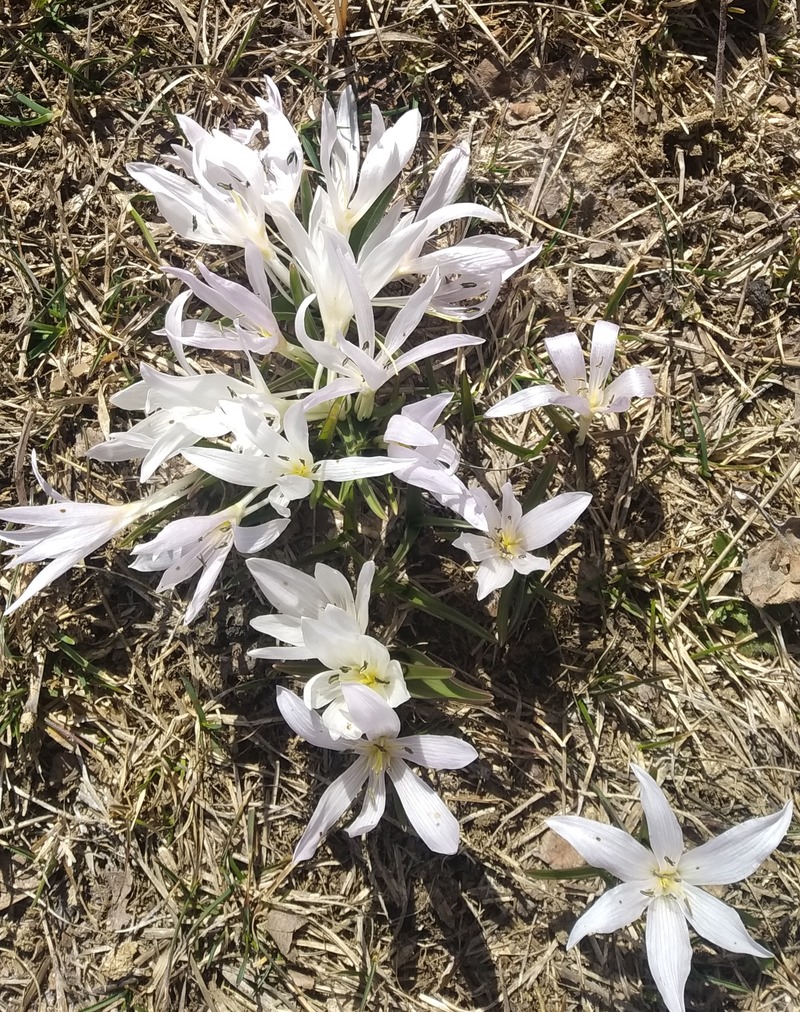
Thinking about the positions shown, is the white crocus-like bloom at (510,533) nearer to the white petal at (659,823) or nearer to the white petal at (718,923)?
the white petal at (659,823)

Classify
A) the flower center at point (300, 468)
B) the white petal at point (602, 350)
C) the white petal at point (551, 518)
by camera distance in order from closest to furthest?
1. the flower center at point (300, 468)
2. the white petal at point (551, 518)
3. the white petal at point (602, 350)

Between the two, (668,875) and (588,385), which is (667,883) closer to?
(668,875)

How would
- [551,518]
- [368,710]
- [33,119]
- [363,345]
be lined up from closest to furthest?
[368,710]
[363,345]
[551,518]
[33,119]

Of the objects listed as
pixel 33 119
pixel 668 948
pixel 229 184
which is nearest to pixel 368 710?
pixel 668 948

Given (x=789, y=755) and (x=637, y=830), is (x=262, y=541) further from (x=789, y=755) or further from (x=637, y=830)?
(x=789, y=755)

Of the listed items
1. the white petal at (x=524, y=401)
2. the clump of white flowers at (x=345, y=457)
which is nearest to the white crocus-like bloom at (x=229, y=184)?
the clump of white flowers at (x=345, y=457)
